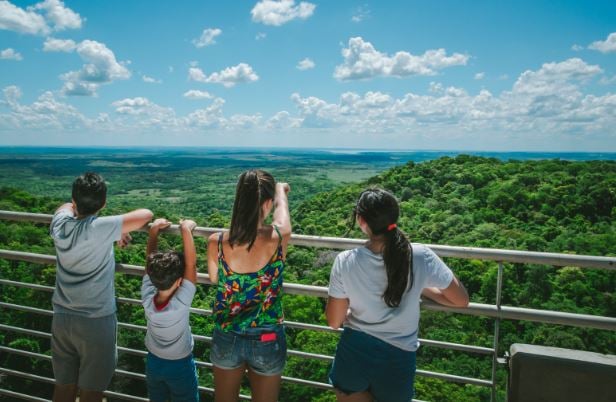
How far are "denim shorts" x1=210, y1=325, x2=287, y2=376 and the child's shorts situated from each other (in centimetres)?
64

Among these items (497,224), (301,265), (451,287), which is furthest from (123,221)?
(497,224)

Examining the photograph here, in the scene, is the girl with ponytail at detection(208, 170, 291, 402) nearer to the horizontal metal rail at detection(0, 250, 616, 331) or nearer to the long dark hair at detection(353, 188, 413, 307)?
the horizontal metal rail at detection(0, 250, 616, 331)

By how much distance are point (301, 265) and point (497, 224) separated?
2218 centimetres

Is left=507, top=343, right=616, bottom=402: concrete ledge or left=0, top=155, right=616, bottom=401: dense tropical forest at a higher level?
left=507, top=343, right=616, bottom=402: concrete ledge

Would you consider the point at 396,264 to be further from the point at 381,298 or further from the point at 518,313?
the point at 518,313

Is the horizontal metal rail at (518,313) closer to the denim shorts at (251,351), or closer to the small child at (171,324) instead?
the small child at (171,324)

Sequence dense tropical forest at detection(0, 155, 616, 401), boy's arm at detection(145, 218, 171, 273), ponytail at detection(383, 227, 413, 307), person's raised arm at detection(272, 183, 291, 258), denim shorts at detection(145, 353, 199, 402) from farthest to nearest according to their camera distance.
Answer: dense tropical forest at detection(0, 155, 616, 401)
boy's arm at detection(145, 218, 171, 273)
denim shorts at detection(145, 353, 199, 402)
person's raised arm at detection(272, 183, 291, 258)
ponytail at detection(383, 227, 413, 307)

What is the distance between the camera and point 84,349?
203 centimetres

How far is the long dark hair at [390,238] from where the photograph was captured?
5.16ft

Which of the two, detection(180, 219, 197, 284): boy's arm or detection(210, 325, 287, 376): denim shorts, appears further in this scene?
detection(180, 219, 197, 284): boy's arm

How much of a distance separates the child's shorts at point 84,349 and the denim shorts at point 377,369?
1173 millimetres

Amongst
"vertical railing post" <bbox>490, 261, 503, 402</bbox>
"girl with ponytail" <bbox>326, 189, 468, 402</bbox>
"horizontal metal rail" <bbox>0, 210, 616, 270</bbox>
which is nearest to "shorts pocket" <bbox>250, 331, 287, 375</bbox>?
"girl with ponytail" <bbox>326, 189, 468, 402</bbox>

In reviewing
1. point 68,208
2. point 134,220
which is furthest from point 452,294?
point 68,208

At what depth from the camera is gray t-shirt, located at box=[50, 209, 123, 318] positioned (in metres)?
1.99
